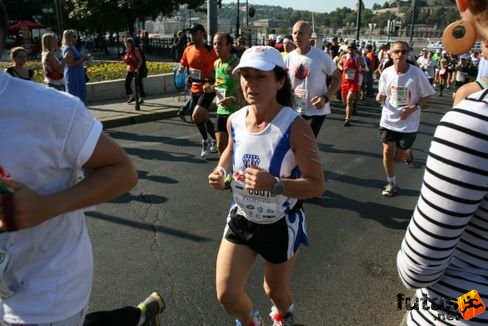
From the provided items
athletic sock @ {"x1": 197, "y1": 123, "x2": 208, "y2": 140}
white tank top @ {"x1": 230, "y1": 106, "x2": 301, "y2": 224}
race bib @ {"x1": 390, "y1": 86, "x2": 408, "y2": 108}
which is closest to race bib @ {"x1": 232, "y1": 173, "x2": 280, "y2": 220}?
white tank top @ {"x1": 230, "y1": 106, "x2": 301, "y2": 224}

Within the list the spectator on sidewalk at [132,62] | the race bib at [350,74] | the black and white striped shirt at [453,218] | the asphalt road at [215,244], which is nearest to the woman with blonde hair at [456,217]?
the black and white striped shirt at [453,218]

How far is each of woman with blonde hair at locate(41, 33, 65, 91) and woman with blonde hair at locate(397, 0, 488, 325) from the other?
7985mm

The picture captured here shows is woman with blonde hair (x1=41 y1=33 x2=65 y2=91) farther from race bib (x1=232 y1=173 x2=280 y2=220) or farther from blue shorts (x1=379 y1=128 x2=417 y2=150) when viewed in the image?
Result: race bib (x1=232 y1=173 x2=280 y2=220)

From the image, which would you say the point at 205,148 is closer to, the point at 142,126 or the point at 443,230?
the point at 142,126

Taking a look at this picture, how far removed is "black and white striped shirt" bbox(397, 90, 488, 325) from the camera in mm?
1128

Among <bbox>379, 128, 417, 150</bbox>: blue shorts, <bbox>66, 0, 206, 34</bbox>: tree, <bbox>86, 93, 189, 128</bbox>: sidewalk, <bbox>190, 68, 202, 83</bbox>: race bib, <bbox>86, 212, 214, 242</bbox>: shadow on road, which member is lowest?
<bbox>86, 212, 214, 242</bbox>: shadow on road

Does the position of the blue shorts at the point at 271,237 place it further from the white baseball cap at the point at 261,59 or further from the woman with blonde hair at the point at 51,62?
the woman with blonde hair at the point at 51,62

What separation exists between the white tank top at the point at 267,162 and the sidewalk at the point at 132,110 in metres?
7.70

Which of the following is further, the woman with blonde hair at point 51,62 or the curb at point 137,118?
the curb at point 137,118

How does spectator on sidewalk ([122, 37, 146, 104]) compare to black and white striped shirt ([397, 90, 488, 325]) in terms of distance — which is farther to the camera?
spectator on sidewalk ([122, 37, 146, 104])

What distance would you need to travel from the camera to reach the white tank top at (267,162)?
2.44 meters

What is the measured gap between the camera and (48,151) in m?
1.39

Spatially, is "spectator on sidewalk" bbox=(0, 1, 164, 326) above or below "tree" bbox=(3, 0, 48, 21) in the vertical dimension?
below

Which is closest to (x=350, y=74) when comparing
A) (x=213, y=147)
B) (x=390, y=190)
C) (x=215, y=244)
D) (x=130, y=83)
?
(x=213, y=147)
